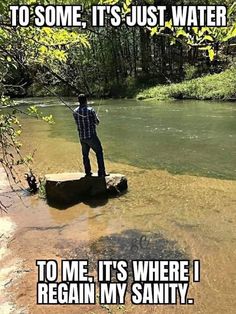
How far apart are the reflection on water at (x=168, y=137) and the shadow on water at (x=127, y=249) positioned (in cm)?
469

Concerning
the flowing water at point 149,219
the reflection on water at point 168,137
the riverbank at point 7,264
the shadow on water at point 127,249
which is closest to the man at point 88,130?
the flowing water at point 149,219

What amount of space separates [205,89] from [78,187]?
2750 centimetres

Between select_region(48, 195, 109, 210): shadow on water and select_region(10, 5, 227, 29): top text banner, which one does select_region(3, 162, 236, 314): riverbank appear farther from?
select_region(10, 5, 227, 29): top text banner

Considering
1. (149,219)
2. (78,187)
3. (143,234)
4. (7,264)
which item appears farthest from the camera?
(78,187)

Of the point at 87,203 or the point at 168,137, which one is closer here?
the point at 87,203

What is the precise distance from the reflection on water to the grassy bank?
412 centimetres

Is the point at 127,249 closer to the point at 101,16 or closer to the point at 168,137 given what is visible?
the point at 101,16

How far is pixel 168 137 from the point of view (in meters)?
18.0

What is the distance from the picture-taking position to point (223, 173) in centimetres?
1175

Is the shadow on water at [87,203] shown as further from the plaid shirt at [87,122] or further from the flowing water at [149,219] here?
the plaid shirt at [87,122]

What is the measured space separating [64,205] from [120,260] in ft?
10.4

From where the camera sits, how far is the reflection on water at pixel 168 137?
43.3ft

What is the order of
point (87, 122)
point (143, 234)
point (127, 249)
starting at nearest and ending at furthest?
point (127, 249), point (143, 234), point (87, 122)

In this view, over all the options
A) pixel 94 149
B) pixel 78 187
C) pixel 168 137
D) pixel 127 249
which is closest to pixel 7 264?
pixel 127 249
